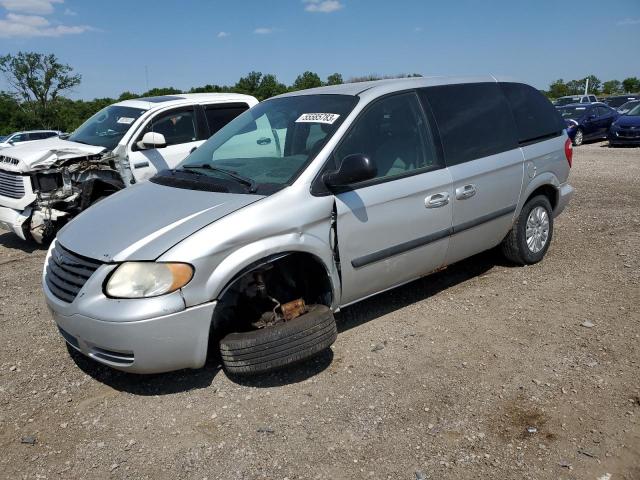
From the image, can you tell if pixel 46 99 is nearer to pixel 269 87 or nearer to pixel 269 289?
pixel 269 87

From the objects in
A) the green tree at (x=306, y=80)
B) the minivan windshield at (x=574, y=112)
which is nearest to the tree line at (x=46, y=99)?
the green tree at (x=306, y=80)

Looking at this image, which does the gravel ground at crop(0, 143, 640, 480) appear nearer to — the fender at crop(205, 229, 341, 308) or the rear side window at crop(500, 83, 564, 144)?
the fender at crop(205, 229, 341, 308)

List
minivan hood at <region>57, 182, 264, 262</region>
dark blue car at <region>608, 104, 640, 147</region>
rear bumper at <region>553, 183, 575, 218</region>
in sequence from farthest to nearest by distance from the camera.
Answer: dark blue car at <region>608, 104, 640, 147</region> < rear bumper at <region>553, 183, 575, 218</region> < minivan hood at <region>57, 182, 264, 262</region>

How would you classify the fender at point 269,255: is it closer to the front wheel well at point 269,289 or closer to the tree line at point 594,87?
the front wheel well at point 269,289

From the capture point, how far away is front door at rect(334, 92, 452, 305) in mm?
3725

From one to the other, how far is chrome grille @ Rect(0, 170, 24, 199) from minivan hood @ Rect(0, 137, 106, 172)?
0.42 ft

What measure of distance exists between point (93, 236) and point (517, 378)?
2.82m

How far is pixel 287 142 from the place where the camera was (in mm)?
4023

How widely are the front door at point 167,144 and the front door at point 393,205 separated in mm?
3811

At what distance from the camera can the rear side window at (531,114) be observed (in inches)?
199

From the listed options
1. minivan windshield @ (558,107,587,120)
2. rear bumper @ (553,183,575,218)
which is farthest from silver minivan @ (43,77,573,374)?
minivan windshield @ (558,107,587,120)

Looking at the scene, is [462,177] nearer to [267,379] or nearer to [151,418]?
[267,379]

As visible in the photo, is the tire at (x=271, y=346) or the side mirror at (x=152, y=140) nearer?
the tire at (x=271, y=346)

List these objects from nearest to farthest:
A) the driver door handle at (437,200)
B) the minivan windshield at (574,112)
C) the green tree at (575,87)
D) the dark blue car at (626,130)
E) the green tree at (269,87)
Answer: the driver door handle at (437,200), the dark blue car at (626,130), the minivan windshield at (574,112), the green tree at (269,87), the green tree at (575,87)
